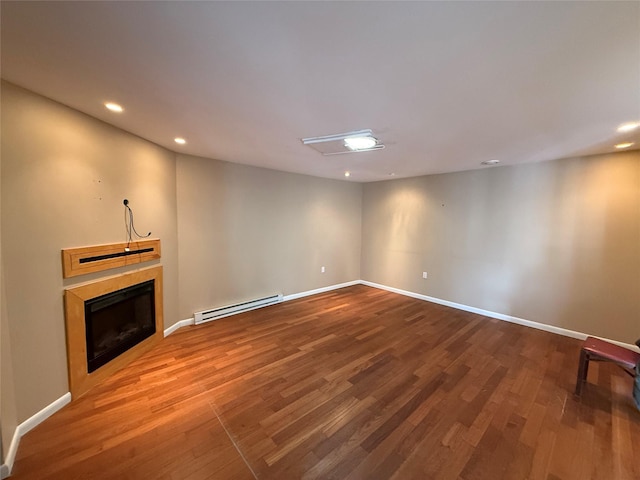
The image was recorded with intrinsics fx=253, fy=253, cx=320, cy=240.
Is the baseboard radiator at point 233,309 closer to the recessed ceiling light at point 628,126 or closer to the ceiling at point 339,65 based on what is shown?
the ceiling at point 339,65

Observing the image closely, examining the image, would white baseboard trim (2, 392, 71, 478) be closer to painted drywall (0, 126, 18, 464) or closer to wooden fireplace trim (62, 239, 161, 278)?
painted drywall (0, 126, 18, 464)

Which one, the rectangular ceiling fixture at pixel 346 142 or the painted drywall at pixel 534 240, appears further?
the painted drywall at pixel 534 240

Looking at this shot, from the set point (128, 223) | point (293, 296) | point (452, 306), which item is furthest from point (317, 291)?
point (128, 223)

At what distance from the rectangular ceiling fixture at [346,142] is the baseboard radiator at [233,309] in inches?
105

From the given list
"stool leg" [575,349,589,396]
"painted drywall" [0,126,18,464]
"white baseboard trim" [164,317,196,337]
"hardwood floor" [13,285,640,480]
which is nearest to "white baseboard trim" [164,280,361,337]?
"white baseboard trim" [164,317,196,337]

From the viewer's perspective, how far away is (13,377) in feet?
5.54

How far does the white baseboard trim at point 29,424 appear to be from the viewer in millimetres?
1507

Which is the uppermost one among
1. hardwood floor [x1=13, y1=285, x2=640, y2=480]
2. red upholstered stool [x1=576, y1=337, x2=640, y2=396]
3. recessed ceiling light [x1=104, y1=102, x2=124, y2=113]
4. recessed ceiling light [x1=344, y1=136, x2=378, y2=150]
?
recessed ceiling light [x1=104, y1=102, x2=124, y2=113]

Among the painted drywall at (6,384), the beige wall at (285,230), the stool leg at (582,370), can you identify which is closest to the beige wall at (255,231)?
the beige wall at (285,230)

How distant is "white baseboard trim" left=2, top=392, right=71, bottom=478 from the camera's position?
1.51 meters

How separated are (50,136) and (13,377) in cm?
172

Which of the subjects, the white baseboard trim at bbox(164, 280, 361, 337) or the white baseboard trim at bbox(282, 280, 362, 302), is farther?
the white baseboard trim at bbox(282, 280, 362, 302)

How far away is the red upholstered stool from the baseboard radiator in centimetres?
388

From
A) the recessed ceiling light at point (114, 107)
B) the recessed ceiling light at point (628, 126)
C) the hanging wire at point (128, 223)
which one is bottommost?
the hanging wire at point (128, 223)
